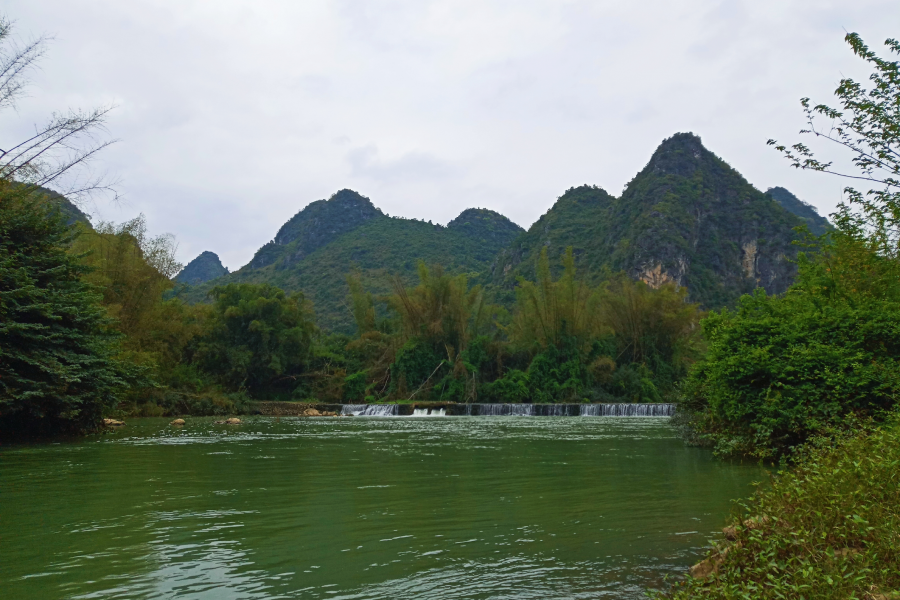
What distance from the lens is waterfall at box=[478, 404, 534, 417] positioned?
30453 millimetres

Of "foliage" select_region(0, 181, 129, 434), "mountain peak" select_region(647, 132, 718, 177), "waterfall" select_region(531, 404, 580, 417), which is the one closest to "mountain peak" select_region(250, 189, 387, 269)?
"mountain peak" select_region(647, 132, 718, 177)

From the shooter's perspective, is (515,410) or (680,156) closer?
(515,410)

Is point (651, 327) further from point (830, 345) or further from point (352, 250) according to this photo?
point (352, 250)

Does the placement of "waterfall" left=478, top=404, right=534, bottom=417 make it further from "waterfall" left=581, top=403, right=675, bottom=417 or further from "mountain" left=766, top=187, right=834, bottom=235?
"mountain" left=766, top=187, right=834, bottom=235

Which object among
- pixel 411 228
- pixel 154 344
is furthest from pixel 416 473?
pixel 411 228

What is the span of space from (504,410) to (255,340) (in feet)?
52.5

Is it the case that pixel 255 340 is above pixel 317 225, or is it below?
below

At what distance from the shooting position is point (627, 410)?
94.6 ft

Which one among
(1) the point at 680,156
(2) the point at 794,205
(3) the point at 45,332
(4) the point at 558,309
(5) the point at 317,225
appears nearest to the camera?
(3) the point at 45,332

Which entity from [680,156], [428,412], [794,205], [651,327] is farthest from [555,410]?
[794,205]

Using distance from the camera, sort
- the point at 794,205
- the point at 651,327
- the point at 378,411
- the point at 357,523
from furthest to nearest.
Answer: the point at 794,205 → the point at 651,327 → the point at 378,411 → the point at 357,523

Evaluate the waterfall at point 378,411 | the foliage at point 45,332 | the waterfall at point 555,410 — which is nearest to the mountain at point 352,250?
the waterfall at point 378,411

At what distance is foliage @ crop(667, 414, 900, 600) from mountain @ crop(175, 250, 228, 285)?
127 m

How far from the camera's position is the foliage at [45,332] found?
1314 centimetres
